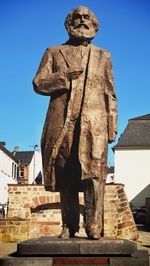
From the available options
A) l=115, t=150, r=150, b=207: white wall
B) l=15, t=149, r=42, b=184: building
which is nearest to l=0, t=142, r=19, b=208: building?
l=15, t=149, r=42, b=184: building

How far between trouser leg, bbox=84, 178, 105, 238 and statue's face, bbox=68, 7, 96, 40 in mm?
1632

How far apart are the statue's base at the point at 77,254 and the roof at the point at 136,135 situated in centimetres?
4160

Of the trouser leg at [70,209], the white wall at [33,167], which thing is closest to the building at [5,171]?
the white wall at [33,167]

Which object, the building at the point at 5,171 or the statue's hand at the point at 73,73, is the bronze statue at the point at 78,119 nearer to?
the statue's hand at the point at 73,73

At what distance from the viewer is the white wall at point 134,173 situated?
44.2m

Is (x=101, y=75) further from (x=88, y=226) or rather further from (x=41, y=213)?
(x=41, y=213)

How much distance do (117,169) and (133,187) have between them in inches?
86.3

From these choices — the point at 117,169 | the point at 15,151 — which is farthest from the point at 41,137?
the point at 15,151

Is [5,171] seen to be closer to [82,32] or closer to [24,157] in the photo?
[24,157]

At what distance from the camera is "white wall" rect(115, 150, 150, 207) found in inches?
1740

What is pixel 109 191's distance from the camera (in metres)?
17.8

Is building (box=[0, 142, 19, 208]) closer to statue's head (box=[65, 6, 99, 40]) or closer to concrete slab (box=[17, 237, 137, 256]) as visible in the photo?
statue's head (box=[65, 6, 99, 40])

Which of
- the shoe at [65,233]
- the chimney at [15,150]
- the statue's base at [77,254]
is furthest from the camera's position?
the chimney at [15,150]

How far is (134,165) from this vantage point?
45.2 meters
